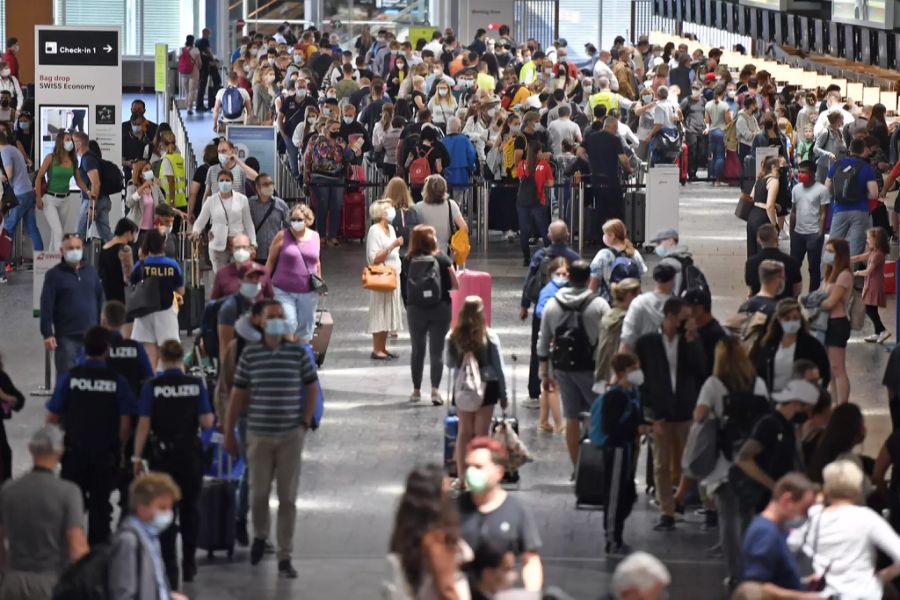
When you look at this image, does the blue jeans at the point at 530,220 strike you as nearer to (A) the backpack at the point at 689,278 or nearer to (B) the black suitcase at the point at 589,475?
(A) the backpack at the point at 689,278

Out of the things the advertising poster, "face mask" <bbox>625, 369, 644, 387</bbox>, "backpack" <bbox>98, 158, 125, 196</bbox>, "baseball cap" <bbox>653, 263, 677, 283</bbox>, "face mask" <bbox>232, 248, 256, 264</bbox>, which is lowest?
"face mask" <bbox>625, 369, 644, 387</bbox>

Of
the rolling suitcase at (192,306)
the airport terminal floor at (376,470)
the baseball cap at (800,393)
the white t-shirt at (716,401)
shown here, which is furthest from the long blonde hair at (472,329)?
the rolling suitcase at (192,306)

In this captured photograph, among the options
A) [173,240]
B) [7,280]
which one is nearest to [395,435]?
[173,240]

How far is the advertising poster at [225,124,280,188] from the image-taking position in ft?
76.5

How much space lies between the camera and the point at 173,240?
1955cm

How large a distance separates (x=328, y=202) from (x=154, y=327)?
9.67 metres

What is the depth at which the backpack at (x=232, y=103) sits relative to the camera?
3119cm

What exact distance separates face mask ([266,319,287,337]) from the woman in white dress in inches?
246

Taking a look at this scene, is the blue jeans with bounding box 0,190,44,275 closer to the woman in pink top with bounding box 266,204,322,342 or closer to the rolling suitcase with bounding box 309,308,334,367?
the rolling suitcase with bounding box 309,308,334,367

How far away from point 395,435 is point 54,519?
589 centimetres

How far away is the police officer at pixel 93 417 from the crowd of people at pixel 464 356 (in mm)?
14

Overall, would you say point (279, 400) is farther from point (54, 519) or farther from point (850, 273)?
point (850, 273)

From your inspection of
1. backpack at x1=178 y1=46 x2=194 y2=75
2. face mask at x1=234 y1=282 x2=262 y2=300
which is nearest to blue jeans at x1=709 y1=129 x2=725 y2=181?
backpack at x1=178 y1=46 x2=194 y2=75

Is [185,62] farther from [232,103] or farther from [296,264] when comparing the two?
[296,264]
